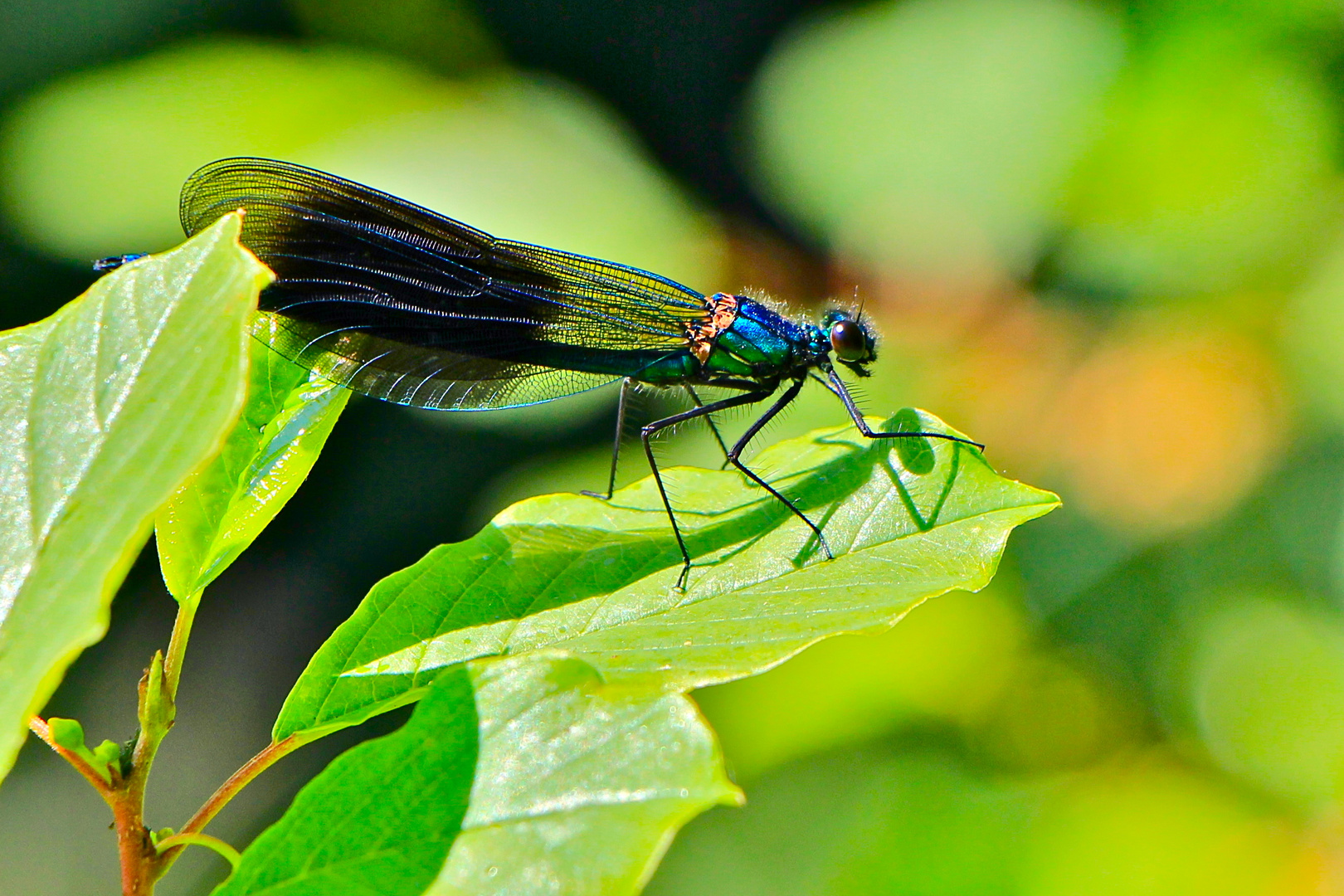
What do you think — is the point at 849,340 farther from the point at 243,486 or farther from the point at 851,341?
the point at 243,486

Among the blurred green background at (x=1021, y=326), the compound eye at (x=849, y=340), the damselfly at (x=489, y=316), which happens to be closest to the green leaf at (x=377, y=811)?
the blurred green background at (x=1021, y=326)

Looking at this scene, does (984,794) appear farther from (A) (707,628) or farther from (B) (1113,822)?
(A) (707,628)

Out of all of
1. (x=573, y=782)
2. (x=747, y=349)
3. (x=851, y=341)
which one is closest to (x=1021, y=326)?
(x=851, y=341)

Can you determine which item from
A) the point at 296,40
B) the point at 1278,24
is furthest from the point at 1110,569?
the point at 296,40

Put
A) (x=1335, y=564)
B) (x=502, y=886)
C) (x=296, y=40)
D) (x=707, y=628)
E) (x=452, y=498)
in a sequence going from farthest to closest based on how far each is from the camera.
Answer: (x=452, y=498), (x=296, y=40), (x=1335, y=564), (x=707, y=628), (x=502, y=886)

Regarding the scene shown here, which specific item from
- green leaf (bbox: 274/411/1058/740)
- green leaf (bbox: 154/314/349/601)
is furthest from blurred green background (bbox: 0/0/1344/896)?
green leaf (bbox: 154/314/349/601)
